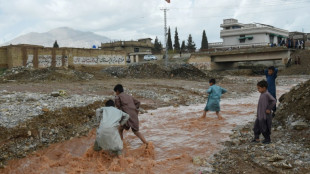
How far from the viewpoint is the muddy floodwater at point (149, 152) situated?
567 centimetres

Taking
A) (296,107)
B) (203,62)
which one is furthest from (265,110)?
(203,62)

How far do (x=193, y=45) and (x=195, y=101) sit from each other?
59.5 metres

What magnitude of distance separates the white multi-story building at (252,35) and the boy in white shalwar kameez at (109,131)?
5399 centimetres

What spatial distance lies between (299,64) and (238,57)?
8600mm

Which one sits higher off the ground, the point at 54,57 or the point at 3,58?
the point at 54,57

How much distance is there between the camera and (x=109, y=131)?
217 inches

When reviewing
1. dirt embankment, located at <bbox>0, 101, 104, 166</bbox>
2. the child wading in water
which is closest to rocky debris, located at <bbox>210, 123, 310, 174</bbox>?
the child wading in water

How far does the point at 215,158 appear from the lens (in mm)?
5926

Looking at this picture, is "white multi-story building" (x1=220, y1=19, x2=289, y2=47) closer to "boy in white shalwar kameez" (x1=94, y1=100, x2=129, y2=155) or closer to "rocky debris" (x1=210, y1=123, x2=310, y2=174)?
"rocky debris" (x1=210, y1=123, x2=310, y2=174)

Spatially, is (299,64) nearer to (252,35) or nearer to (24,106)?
(252,35)

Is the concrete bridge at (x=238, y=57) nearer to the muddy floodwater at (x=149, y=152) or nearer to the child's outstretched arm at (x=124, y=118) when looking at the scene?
the muddy floodwater at (x=149, y=152)

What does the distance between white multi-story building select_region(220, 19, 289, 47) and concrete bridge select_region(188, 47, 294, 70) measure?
11.9 m

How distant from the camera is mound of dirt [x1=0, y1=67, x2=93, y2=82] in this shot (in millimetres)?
21422

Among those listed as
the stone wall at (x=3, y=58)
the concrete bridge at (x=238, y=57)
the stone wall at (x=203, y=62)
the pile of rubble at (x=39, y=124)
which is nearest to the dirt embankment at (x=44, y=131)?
the pile of rubble at (x=39, y=124)
